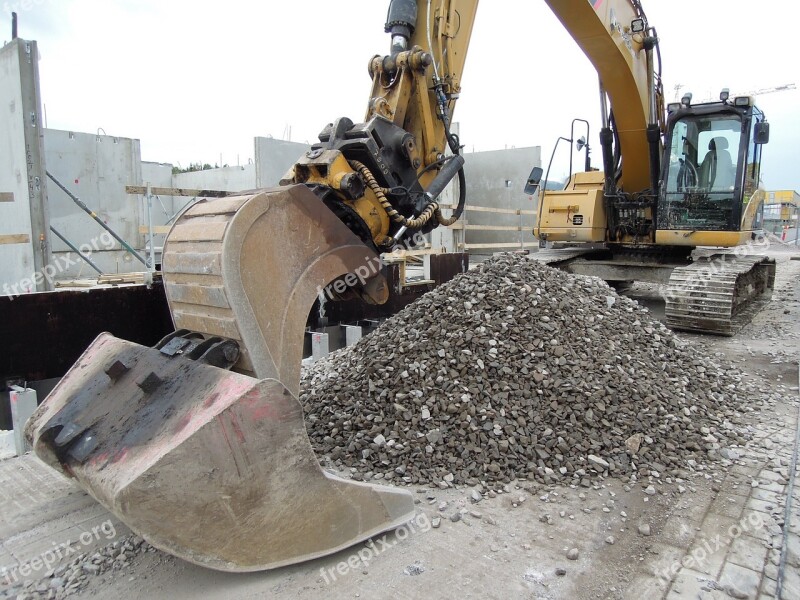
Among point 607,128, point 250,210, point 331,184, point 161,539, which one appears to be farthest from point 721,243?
point 161,539

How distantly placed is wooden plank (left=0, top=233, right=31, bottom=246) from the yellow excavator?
2.46 m

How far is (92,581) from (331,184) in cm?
203

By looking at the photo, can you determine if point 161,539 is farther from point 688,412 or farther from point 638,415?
point 688,412

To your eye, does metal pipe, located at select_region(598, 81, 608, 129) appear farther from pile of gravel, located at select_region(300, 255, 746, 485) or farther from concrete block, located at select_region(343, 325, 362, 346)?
concrete block, located at select_region(343, 325, 362, 346)

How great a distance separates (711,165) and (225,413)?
23.7 feet

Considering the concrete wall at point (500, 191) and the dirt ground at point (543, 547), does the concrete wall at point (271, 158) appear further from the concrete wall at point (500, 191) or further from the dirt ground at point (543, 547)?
the dirt ground at point (543, 547)

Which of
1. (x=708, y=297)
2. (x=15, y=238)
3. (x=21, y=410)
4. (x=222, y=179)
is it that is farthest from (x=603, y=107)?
(x=222, y=179)

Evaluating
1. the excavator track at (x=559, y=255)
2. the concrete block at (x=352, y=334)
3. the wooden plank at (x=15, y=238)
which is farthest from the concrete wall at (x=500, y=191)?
the wooden plank at (x=15, y=238)

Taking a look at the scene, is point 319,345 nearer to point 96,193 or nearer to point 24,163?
point 24,163

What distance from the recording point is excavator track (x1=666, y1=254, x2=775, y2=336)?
6426 mm

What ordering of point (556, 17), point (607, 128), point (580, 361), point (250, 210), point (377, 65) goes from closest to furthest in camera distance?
point (250, 210)
point (377, 65)
point (580, 361)
point (556, 17)
point (607, 128)

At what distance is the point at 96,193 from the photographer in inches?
404

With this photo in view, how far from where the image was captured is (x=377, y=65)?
3.38m

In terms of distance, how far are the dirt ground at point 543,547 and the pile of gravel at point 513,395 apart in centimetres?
19
